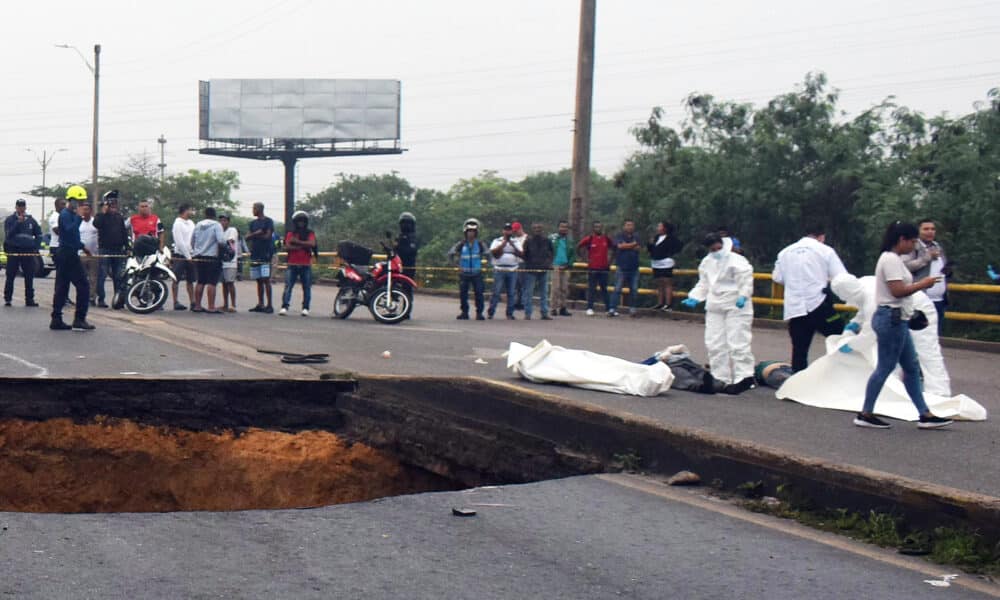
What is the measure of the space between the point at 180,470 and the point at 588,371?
362 centimetres

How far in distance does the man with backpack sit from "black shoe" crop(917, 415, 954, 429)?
1151 centimetres

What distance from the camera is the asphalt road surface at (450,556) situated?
204 inches

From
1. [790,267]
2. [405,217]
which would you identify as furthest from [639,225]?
[790,267]

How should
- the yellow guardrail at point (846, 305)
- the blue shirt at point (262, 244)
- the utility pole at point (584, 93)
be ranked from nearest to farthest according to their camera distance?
the yellow guardrail at point (846, 305) < the blue shirt at point (262, 244) < the utility pole at point (584, 93)

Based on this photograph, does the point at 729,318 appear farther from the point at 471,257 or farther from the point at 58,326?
the point at 471,257

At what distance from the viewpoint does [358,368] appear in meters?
12.3

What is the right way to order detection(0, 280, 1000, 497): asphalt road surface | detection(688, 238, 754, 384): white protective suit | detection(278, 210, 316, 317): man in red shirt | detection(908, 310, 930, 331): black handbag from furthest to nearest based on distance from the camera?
detection(278, 210, 316, 317): man in red shirt, detection(688, 238, 754, 384): white protective suit, detection(908, 310, 930, 331): black handbag, detection(0, 280, 1000, 497): asphalt road surface

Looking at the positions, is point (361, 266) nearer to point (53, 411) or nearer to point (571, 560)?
point (53, 411)

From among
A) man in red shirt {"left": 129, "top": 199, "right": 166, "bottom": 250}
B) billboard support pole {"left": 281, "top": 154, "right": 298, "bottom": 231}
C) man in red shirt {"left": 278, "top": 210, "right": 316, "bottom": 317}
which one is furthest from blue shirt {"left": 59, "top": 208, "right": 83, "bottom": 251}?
billboard support pole {"left": 281, "top": 154, "right": 298, "bottom": 231}

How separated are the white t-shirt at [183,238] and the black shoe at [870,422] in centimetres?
1331

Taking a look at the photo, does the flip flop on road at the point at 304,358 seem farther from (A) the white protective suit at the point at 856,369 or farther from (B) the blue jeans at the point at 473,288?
(B) the blue jeans at the point at 473,288

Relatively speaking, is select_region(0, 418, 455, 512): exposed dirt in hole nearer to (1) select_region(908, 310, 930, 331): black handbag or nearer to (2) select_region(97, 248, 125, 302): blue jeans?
(1) select_region(908, 310, 930, 331): black handbag

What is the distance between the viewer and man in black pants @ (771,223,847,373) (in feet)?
39.9

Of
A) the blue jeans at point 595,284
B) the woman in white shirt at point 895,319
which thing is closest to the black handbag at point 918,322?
the woman in white shirt at point 895,319
